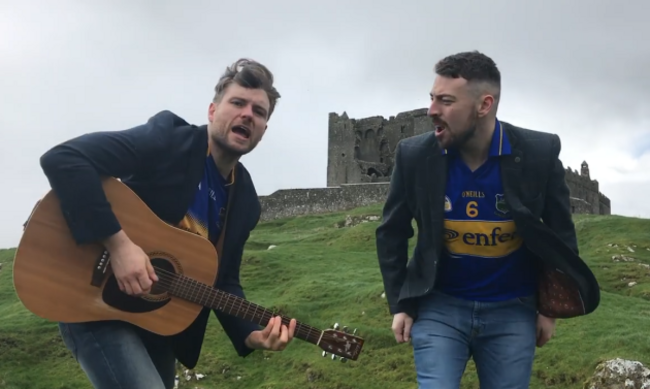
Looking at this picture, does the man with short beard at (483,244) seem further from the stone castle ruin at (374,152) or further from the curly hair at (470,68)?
the stone castle ruin at (374,152)

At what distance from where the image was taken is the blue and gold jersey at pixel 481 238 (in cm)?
423

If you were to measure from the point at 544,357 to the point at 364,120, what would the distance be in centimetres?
5713

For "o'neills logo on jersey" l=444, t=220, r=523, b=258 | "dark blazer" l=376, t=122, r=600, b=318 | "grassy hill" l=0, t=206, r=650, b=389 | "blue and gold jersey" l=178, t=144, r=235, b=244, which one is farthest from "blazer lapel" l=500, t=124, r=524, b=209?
"grassy hill" l=0, t=206, r=650, b=389

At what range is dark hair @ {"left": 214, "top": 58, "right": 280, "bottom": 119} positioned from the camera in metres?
4.51

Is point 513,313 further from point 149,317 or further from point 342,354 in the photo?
point 149,317

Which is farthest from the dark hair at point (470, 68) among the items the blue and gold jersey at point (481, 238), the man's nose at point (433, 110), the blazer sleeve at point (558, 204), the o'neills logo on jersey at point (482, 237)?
the o'neills logo on jersey at point (482, 237)

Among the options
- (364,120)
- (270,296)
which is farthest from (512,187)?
(364,120)

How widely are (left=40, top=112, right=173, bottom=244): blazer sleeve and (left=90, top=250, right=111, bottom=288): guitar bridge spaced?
17 centimetres

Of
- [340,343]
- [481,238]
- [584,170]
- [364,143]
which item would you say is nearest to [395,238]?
[481,238]

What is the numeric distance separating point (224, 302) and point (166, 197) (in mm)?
814

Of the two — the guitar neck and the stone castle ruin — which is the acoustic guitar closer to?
the guitar neck

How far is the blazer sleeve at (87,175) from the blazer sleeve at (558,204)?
8.92 feet

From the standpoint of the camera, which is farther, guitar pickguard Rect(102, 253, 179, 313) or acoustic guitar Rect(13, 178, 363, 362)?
guitar pickguard Rect(102, 253, 179, 313)

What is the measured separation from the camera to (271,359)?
11695mm
